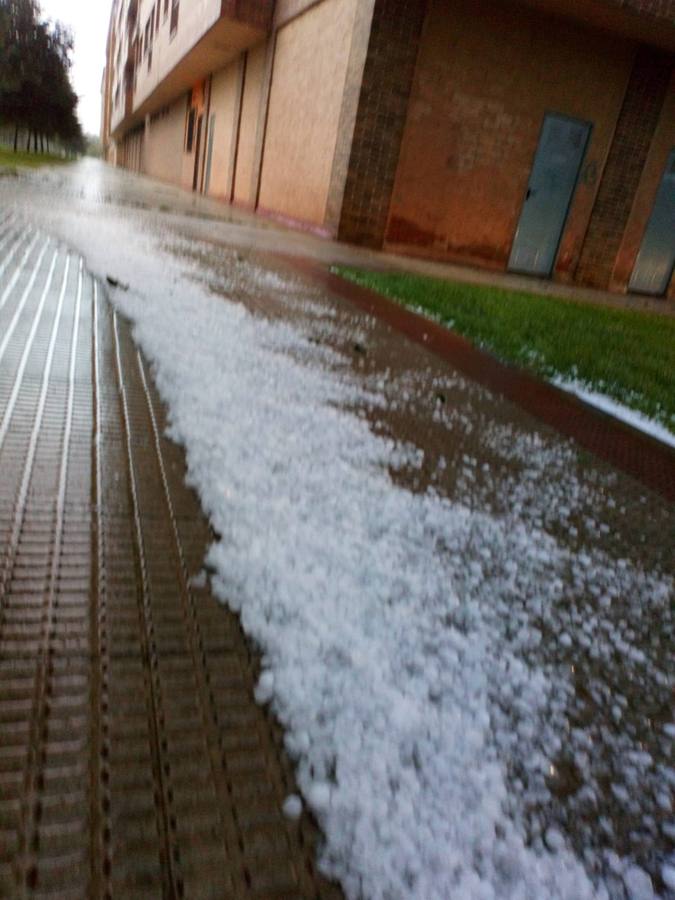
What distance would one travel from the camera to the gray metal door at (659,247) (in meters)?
8.58

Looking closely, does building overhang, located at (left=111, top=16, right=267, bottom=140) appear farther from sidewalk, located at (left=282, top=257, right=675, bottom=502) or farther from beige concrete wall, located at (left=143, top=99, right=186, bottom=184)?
sidewalk, located at (left=282, top=257, right=675, bottom=502)

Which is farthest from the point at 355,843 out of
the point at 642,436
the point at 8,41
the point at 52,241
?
the point at 8,41

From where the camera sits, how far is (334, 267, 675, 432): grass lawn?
2.72m

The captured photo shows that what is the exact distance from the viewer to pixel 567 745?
0.78 m

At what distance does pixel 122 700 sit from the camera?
74 centimetres

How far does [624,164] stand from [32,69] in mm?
25574

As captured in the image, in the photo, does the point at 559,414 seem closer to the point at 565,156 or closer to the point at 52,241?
the point at 52,241

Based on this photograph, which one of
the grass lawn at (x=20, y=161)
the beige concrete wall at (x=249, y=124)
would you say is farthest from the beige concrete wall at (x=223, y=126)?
the grass lawn at (x=20, y=161)

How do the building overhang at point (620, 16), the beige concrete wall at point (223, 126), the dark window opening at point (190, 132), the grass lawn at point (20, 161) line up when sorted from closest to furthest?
1. the building overhang at point (620, 16)
2. the grass lawn at point (20, 161)
3. the beige concrete wall at point (223, 126)
4. the dark window opening at point (190, 132)

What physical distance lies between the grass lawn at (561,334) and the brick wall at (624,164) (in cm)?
336

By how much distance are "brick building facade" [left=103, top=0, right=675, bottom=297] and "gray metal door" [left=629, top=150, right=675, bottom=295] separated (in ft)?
0.07

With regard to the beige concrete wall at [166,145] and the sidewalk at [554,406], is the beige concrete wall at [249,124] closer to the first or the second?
the beige concrete wall at [166,145]

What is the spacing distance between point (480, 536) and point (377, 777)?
0.65 meters

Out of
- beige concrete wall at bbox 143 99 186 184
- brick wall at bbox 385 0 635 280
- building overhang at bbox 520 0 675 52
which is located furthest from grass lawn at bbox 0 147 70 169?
building overhang at bbox 520 0 675 52
